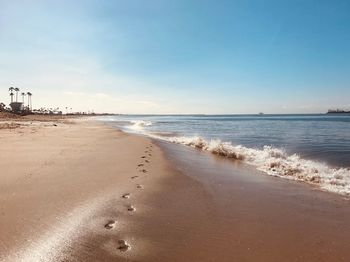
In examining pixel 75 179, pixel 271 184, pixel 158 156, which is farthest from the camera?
pixel 158 156

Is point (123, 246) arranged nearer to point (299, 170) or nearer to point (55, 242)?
point (55, 242)

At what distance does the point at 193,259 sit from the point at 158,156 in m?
9.48

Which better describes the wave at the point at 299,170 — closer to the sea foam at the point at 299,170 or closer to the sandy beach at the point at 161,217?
the sea foam at the point at 299,170

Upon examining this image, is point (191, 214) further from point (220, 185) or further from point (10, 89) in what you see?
point (10, 89)

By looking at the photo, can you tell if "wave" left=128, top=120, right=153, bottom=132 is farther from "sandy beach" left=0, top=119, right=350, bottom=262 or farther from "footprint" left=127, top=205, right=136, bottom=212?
"footprint" left=127, top=205, right=136, bottom=212

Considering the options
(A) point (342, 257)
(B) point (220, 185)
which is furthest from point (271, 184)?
(A) point (342, 257)

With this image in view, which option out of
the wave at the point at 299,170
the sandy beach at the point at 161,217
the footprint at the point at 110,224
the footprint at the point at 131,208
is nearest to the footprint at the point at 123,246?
the sandy beach at the point at 161,217

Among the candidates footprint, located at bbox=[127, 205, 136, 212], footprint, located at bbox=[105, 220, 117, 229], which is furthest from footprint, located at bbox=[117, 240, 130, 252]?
footprint, located at bbox=[127, 205, 136, 212]

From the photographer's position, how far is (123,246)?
14.4ft

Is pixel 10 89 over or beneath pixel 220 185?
over

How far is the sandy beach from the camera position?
4.29 m

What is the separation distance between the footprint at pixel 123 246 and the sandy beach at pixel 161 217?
14mm

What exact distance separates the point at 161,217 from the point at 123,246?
141cm

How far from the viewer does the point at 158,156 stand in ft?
44.4
